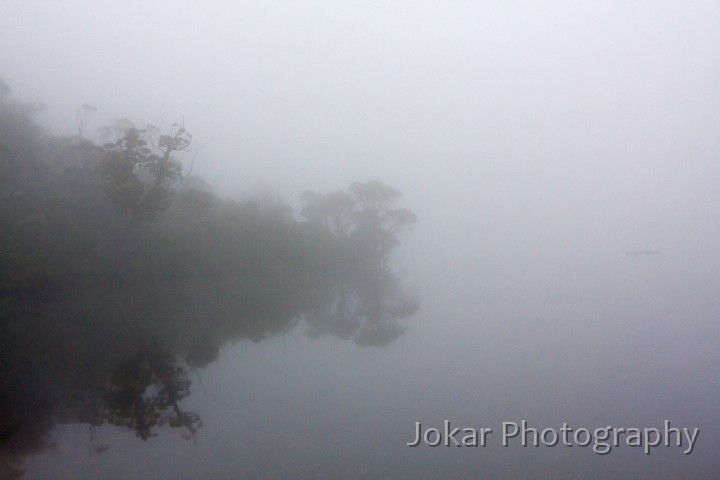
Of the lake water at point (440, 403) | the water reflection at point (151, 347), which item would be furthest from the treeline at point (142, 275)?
the lake water at point (440, 403)

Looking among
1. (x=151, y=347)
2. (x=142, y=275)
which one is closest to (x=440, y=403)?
(x=151, y=347)

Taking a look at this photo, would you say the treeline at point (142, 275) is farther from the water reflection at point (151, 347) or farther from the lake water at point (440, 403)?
the lake water at point (440, 403)

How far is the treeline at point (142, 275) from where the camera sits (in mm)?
7129

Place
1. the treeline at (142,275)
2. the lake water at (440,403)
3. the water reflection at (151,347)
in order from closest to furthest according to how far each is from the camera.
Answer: the lake water at (440,403)
the water reflection at (151,347)
the treeline at (142,275)

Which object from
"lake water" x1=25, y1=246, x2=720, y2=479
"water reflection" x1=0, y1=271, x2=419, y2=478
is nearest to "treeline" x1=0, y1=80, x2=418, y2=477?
"water reflection" x1=0, y1=271, x2=419, y2=478

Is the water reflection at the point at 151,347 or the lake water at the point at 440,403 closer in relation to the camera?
the lake water at the point at 440,403

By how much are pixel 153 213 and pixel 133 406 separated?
41.7 feet

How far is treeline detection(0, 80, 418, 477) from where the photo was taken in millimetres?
7129

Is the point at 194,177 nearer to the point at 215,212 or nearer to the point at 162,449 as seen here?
the point at 215,212

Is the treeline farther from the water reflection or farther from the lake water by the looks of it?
the lake water

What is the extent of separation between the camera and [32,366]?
8.07 m

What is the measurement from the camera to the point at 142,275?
62.5 ft

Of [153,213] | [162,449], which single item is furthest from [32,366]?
[153,213]

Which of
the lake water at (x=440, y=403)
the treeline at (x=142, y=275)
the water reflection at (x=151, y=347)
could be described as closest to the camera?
the lake water at (x=440, y=403)
